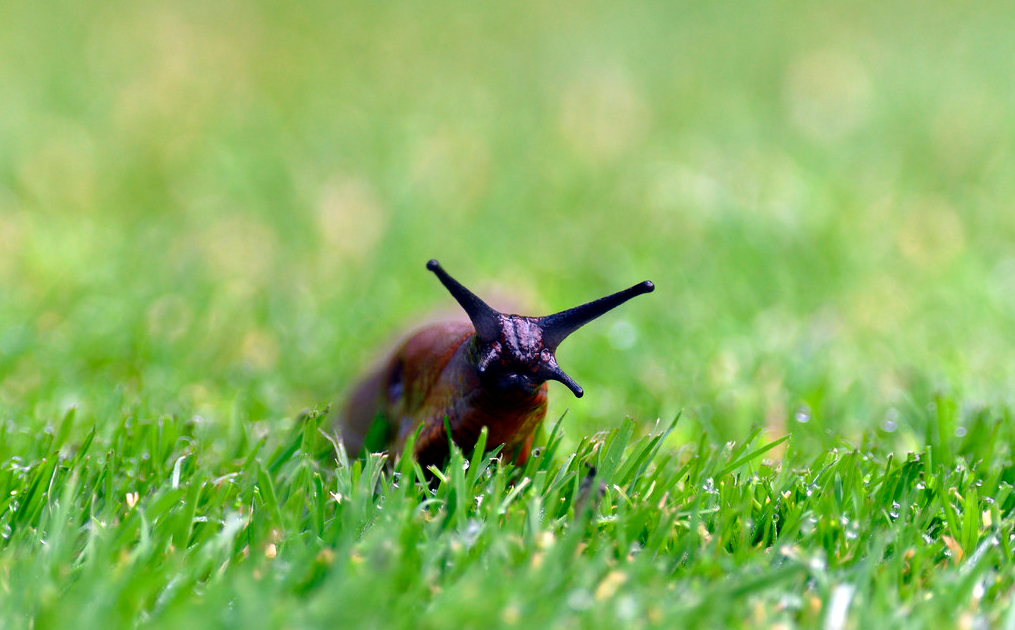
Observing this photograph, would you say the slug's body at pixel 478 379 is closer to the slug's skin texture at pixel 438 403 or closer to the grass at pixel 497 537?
the slug's skin texture at pixel 438 403

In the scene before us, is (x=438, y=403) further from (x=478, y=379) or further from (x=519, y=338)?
(x=519, y=338)

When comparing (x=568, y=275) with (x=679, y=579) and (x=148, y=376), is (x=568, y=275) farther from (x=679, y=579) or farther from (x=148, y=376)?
(x=679, y=579)

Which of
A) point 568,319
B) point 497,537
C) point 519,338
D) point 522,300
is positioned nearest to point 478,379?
point 519,338

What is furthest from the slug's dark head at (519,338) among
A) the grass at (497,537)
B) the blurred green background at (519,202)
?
the blurred green background at (519,202)

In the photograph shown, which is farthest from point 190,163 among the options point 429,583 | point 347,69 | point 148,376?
point 429,583

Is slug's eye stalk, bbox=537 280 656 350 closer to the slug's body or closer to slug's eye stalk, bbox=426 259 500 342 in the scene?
the slug's body

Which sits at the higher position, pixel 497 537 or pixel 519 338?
pixel 519 338
